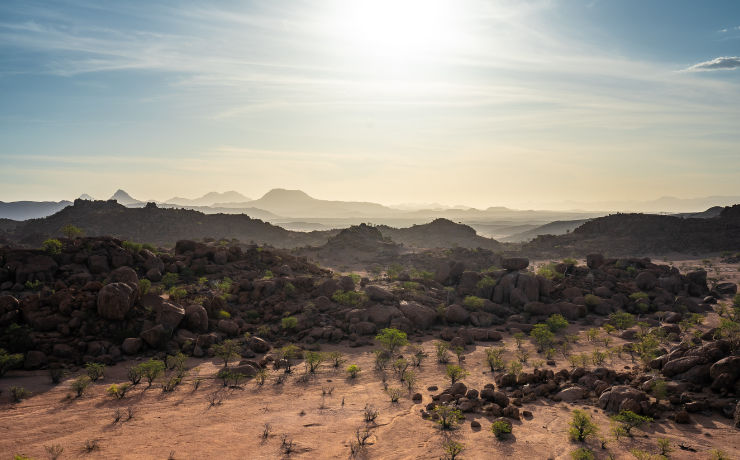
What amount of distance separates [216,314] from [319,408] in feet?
31.4

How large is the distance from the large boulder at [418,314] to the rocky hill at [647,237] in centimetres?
4352

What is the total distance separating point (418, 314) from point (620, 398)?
1131 cm

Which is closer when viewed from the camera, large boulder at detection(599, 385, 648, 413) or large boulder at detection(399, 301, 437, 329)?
large boulder at detection(599, 385, 648, 413)

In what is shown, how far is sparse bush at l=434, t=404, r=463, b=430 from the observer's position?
32.8ft

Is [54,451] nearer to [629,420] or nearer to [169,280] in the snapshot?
[629,420]

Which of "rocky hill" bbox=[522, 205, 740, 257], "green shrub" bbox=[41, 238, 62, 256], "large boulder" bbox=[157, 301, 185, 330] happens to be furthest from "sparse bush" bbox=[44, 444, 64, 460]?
"rocky hill" bbox=[522, 205, 740, 257]

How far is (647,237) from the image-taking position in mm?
62812

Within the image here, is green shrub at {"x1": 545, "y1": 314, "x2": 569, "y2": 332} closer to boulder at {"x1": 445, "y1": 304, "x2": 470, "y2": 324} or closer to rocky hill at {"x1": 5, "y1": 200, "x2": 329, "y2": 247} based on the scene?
boulder at {"x1": 445, "y1": 304, "x2": 470, "y2": 324}

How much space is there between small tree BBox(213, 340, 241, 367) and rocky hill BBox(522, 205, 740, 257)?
5349 cm

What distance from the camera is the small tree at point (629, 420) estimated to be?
30.1 feet

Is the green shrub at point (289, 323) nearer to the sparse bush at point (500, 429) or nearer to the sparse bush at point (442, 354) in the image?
the sparse bush at point (442, 354)

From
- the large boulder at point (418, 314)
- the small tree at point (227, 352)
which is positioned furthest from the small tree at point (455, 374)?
the small tree at point (227, 352)

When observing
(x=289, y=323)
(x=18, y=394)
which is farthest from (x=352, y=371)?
(x=18, y=394)

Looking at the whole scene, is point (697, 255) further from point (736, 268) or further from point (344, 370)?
point (344, 370)
